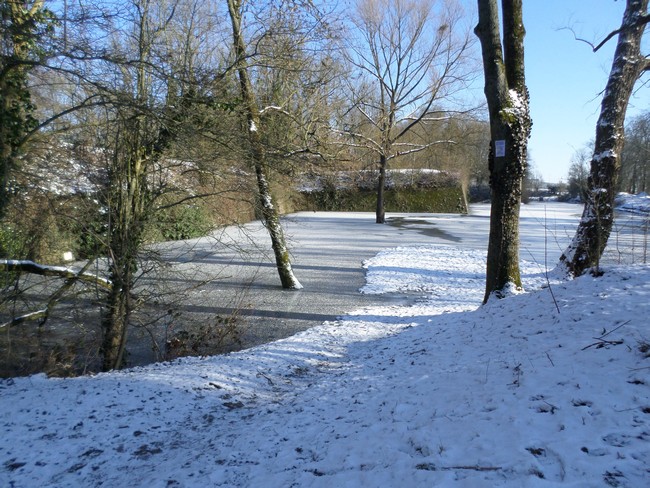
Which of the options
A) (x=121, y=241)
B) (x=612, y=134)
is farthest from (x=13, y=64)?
(x=612, y=134)

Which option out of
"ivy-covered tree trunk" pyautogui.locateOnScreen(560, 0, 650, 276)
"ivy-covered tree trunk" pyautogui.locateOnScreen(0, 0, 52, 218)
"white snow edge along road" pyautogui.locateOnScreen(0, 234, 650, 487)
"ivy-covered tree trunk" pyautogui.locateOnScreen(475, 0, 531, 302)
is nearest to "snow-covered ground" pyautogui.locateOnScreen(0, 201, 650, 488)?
"white snow edge along road" pyautogui.locateOnScreen(0, 234, 650, 487)

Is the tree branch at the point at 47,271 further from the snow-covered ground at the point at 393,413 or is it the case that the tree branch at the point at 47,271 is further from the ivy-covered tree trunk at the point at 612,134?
the ivy-covered tree trunk at the point at 612,134

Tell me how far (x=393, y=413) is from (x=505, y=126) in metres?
4.62

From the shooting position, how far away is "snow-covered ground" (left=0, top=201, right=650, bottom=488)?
2.59 metres

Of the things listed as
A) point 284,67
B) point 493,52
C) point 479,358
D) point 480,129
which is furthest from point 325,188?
point 479,358

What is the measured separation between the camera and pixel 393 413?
3.59 m

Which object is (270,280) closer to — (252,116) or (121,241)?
(252,116)

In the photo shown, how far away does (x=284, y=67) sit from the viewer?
886 cm

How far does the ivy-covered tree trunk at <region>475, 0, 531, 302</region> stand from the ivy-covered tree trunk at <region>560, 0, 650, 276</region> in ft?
6.14

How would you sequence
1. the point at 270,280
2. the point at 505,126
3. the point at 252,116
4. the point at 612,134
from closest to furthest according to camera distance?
the point at 505,126 → the point at 612,134 → the point at 252,116 → the point at 270,280

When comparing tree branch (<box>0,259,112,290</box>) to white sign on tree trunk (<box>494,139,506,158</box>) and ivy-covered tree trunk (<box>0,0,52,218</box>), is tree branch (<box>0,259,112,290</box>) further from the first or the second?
white sign on tree trunk (<box>494,139,506,158</box>)

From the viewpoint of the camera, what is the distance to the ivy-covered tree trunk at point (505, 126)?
21.1ft

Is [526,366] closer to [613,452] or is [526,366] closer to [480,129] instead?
[613,452]

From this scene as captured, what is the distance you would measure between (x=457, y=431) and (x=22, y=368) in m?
6.20
